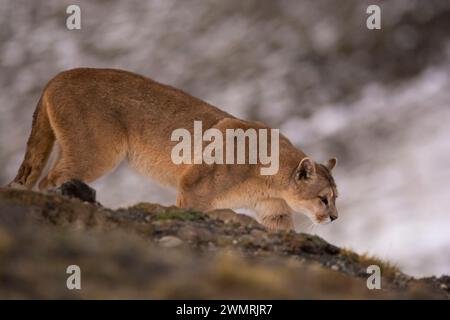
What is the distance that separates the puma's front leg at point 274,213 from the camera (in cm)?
1712

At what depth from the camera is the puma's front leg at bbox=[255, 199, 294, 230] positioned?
1712 cm

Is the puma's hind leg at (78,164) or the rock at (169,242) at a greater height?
the puma's hind leg at (78,164)

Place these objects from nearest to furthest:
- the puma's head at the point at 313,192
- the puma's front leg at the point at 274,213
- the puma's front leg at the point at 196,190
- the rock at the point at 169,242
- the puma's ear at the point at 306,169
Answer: the rock at the point at 169,242, the puma's front leg at the point at 196,190, the puma's ear at the point at 306,169, the puma's head at the point at 313,192, the puma's front leg at the point at 274,213

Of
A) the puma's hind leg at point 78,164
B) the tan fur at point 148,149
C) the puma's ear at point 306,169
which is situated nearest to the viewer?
the puma's hind leg at point 78,164

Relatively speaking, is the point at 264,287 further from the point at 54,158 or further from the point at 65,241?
the point at 54,158

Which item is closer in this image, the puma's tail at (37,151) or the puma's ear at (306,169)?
the puma's tail at (37,151)

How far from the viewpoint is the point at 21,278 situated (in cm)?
988

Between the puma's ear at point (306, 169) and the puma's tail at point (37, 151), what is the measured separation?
422 cm

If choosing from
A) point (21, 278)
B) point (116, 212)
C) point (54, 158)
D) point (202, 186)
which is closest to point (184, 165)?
point (202, 186)

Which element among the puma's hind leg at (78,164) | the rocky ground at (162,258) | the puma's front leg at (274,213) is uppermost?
Result: the puma's hind leg at (78,164)

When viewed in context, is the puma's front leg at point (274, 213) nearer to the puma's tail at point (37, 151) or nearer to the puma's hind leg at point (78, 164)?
the puma's hind leg at point (78, 164)

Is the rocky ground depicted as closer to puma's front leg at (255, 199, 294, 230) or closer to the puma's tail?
the puma's tail

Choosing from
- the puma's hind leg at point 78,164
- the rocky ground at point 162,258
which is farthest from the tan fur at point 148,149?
the rocky ground at point 162,258

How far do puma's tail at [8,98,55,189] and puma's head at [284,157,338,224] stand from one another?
416cm
